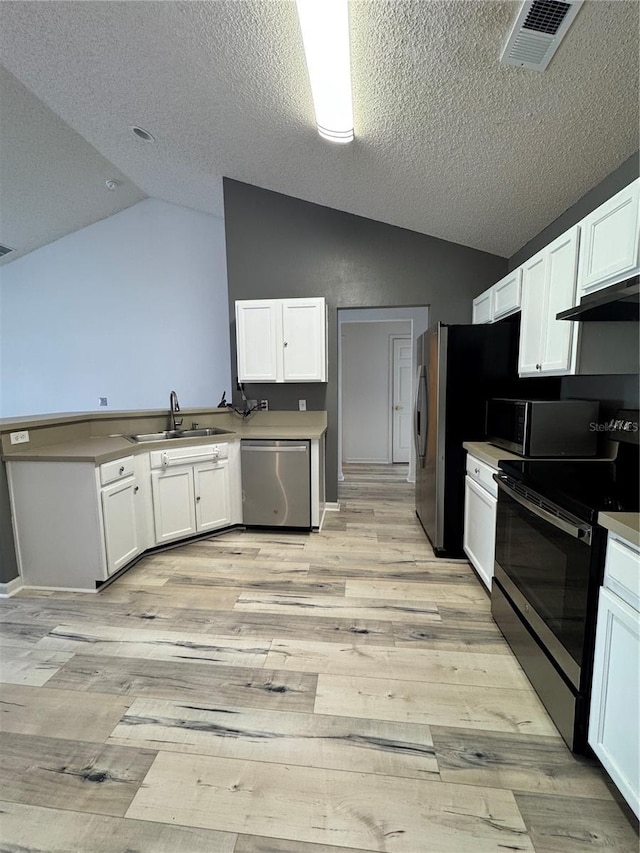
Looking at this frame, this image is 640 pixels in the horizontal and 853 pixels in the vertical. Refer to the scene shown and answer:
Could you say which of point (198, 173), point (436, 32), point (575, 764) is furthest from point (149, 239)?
point (575, 764)

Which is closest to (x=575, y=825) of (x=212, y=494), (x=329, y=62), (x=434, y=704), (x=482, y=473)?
(x=434, y=704)

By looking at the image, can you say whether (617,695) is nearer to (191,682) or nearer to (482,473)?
(482,473)

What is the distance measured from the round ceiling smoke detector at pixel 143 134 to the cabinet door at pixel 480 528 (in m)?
3.87

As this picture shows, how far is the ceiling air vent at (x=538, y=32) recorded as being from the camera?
1422 mm

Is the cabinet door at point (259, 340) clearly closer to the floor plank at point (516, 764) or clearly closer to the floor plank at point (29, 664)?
the floor plank at point (29, 664)

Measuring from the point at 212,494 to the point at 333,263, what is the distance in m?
2.53

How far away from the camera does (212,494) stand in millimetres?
3164

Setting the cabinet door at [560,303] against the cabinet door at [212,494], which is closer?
the cabinet door at [560,303]

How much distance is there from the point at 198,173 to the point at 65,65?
1275 mm

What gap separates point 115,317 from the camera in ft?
17.1

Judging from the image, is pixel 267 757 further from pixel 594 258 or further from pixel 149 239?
pixel 149 239

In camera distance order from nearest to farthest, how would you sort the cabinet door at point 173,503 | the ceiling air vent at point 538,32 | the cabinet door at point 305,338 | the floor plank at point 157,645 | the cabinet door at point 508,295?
1. the ceiling air vent at point 538,32
2. the floor plank at point 157,645
3. the cabinet door at point 508,295
4. the cabinet door at point 173,503
5. the cabinet door at point 305,338

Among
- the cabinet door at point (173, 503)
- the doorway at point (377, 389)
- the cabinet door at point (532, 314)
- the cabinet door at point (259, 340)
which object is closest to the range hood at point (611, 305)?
the cabinet door at point (532, 314)

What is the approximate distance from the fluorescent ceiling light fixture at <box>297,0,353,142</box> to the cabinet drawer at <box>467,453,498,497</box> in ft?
7.31
